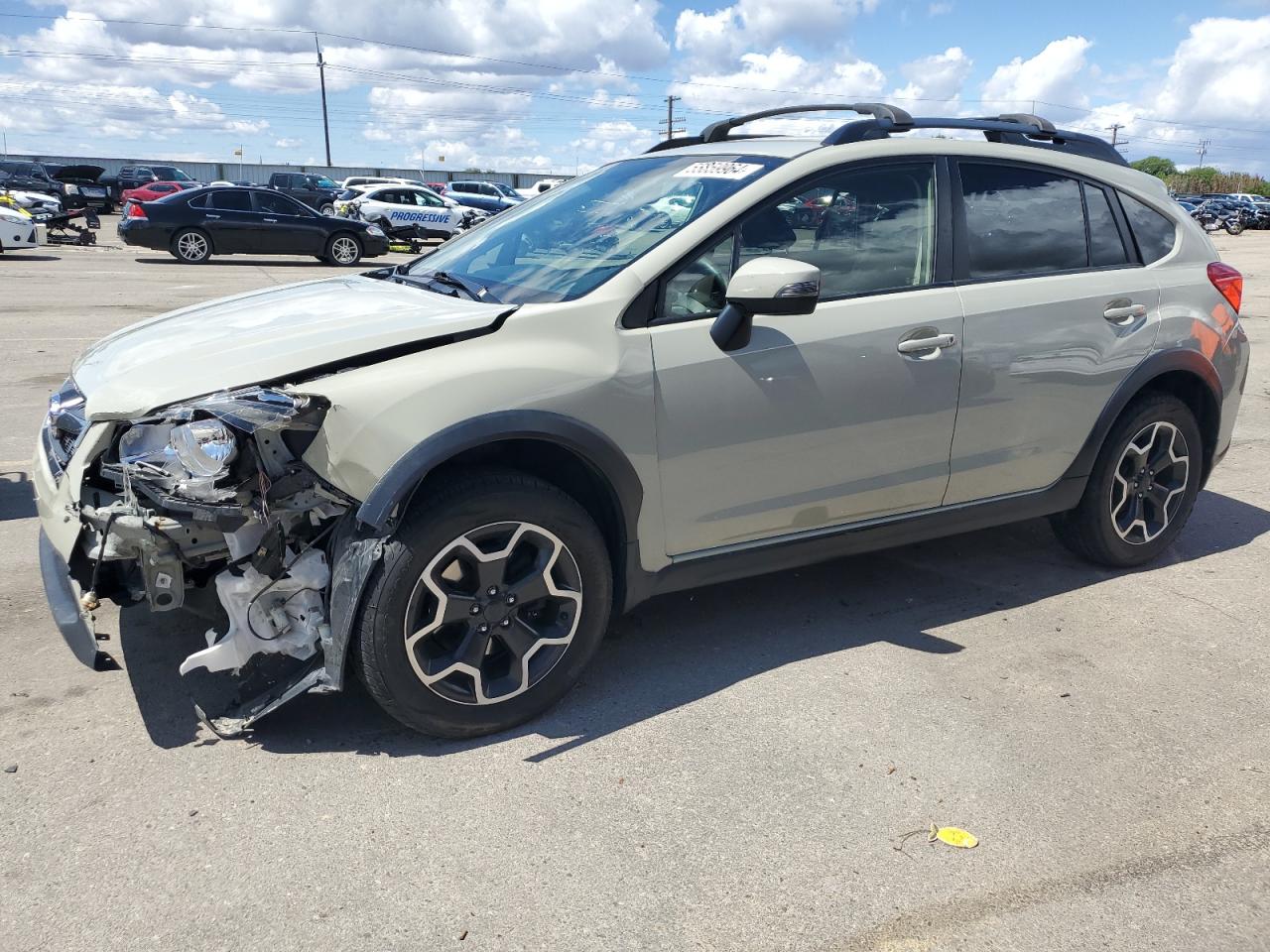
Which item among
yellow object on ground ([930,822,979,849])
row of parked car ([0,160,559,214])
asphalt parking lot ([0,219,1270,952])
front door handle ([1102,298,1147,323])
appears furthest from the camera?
row of parked car ([0,160,559,214])

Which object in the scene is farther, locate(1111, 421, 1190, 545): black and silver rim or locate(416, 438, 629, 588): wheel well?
locate(1111, 421, 1190, 545): black and silver rim

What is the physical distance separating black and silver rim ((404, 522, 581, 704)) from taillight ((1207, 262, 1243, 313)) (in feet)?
11.0

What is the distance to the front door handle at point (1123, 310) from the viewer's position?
173 inches

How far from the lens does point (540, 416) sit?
10.5ft

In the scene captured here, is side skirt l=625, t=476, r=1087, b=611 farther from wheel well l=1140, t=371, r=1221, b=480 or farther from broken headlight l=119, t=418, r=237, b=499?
broken headlight l=119, t=418, r=237, b=499

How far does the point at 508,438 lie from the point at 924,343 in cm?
163

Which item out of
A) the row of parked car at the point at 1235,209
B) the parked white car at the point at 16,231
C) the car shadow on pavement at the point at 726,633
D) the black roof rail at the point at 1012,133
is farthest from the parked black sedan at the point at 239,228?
the row of parked car at the point at 1235,209

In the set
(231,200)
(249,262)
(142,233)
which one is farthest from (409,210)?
(142,233)

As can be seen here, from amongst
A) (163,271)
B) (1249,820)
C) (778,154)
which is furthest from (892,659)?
(163,271)

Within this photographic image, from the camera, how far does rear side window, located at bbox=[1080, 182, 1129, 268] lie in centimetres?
449

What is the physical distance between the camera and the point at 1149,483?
4785 millimetres

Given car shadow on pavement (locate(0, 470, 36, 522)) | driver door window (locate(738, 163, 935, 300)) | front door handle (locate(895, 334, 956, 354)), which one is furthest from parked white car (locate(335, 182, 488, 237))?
front door handle (locate(895, 334, 956, 354))

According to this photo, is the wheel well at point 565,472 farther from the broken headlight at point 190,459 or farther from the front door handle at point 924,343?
the front door handle at point 924,343

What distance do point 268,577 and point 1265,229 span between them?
201ft
